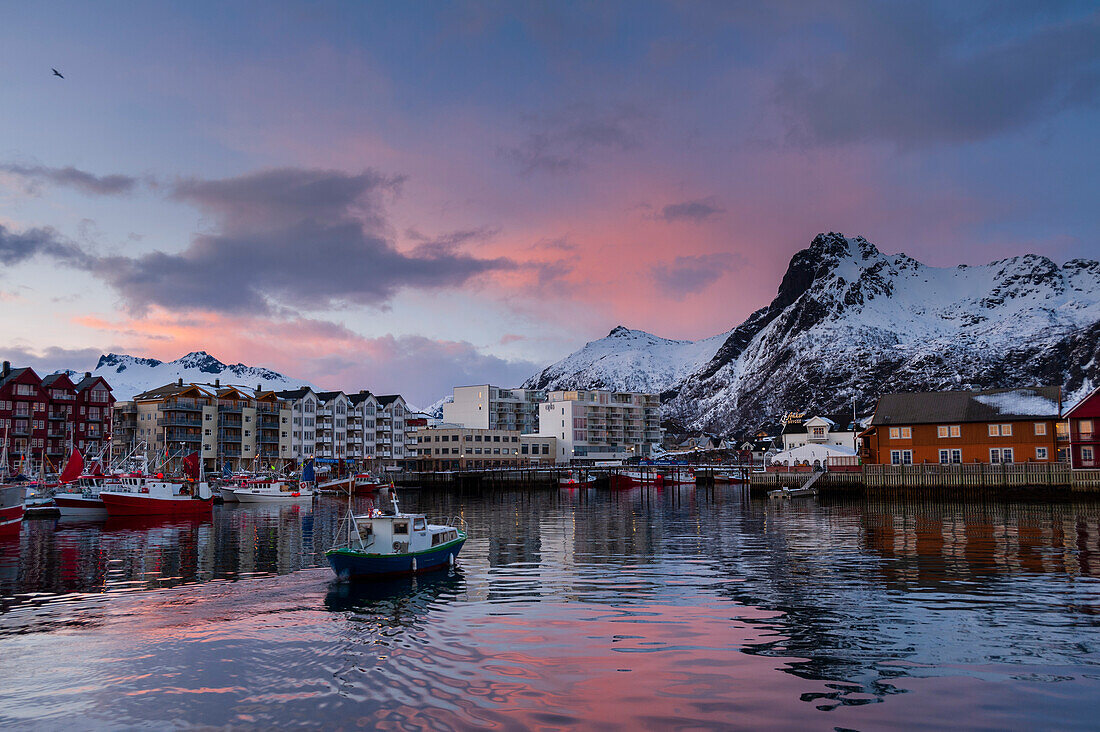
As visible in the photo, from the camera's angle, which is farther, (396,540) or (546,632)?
(396,540)

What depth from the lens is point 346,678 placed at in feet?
66.0

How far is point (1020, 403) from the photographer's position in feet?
306

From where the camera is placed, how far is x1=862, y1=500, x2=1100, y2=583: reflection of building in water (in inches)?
1412

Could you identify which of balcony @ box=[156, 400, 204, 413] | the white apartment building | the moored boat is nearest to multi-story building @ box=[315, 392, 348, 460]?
the white apartment building

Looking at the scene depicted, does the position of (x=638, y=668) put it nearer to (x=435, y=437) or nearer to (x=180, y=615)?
(x=180, y=615)

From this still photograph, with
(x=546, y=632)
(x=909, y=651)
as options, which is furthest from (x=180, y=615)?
(x=909, y=651)

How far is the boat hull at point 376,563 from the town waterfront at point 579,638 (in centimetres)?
94

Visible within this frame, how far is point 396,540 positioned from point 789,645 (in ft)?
67.5

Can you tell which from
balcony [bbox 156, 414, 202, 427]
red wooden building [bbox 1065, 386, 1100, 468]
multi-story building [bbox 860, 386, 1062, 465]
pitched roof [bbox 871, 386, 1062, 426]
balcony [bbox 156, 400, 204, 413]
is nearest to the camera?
red wooden building [bbox 1065, 386, 1100, 468]

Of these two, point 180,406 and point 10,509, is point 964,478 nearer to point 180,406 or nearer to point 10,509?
point 10,509

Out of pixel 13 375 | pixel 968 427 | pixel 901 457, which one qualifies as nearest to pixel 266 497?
pixel 13 375

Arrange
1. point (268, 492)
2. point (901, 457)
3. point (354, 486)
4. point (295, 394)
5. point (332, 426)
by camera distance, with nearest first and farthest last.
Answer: point (901, 457)
point (268, 492)
point (354, 486)
point (295, 394)
point (332, 426)

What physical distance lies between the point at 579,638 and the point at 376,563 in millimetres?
14996

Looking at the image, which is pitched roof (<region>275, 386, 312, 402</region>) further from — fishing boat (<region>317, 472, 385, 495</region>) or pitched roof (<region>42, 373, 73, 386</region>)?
fishing boat (<region>317, 472, 385, 495</region>)
